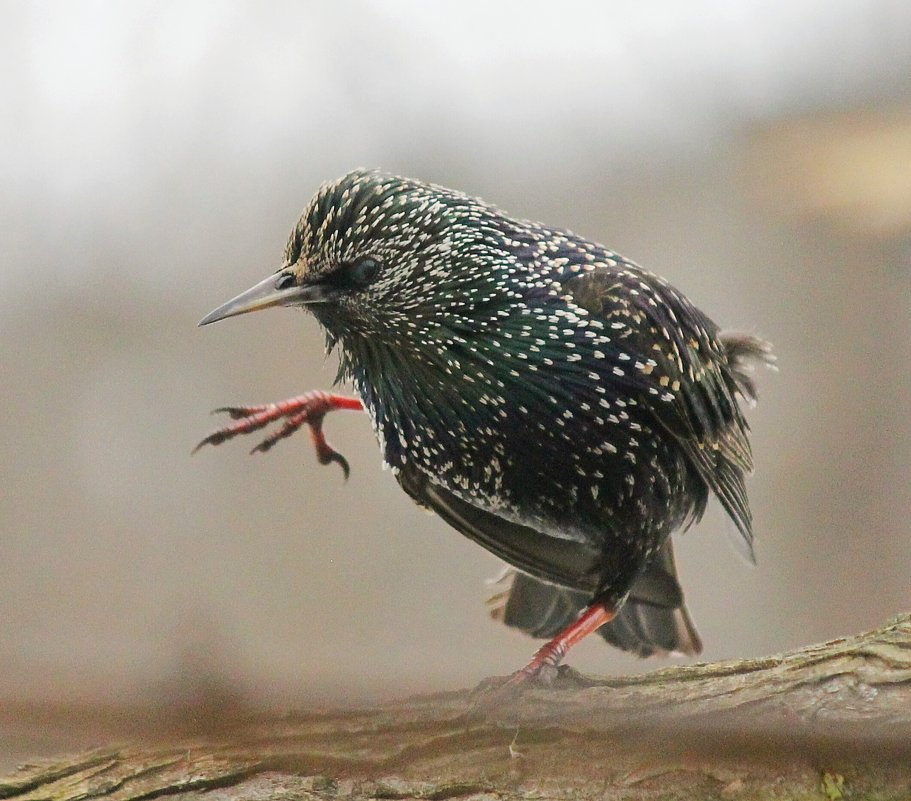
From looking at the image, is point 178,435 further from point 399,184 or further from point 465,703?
point 465,703

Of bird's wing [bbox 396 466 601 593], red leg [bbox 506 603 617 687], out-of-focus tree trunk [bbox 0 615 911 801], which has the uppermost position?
bird's wing [bbox 396 466 601 593]

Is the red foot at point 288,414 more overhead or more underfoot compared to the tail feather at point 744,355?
more underfoot

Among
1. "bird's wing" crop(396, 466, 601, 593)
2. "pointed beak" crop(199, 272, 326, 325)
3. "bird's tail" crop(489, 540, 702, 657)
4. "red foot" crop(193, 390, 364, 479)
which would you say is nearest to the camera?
"pointed beak" crop(199, 272, 326, 325)

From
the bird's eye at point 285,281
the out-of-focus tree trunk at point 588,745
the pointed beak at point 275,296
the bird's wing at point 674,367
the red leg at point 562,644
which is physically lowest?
the out-of-focus tree trunk at point 588,745

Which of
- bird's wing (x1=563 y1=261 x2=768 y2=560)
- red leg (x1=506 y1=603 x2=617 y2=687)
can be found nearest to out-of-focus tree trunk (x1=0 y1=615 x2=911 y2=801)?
red leg (x1=506 y1=603 x2=617 y2=687)

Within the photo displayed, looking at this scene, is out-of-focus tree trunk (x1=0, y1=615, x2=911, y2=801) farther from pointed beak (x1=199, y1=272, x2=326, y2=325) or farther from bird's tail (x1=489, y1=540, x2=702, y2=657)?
pointed beak (x1=199, y1=272, x2=326, y2=325)

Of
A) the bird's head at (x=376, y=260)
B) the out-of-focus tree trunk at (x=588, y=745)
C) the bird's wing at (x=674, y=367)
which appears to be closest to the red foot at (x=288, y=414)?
the bird's head at (x=376, y=260)

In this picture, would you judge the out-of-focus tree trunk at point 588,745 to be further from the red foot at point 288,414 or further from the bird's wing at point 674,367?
the red foot at point 288,414
